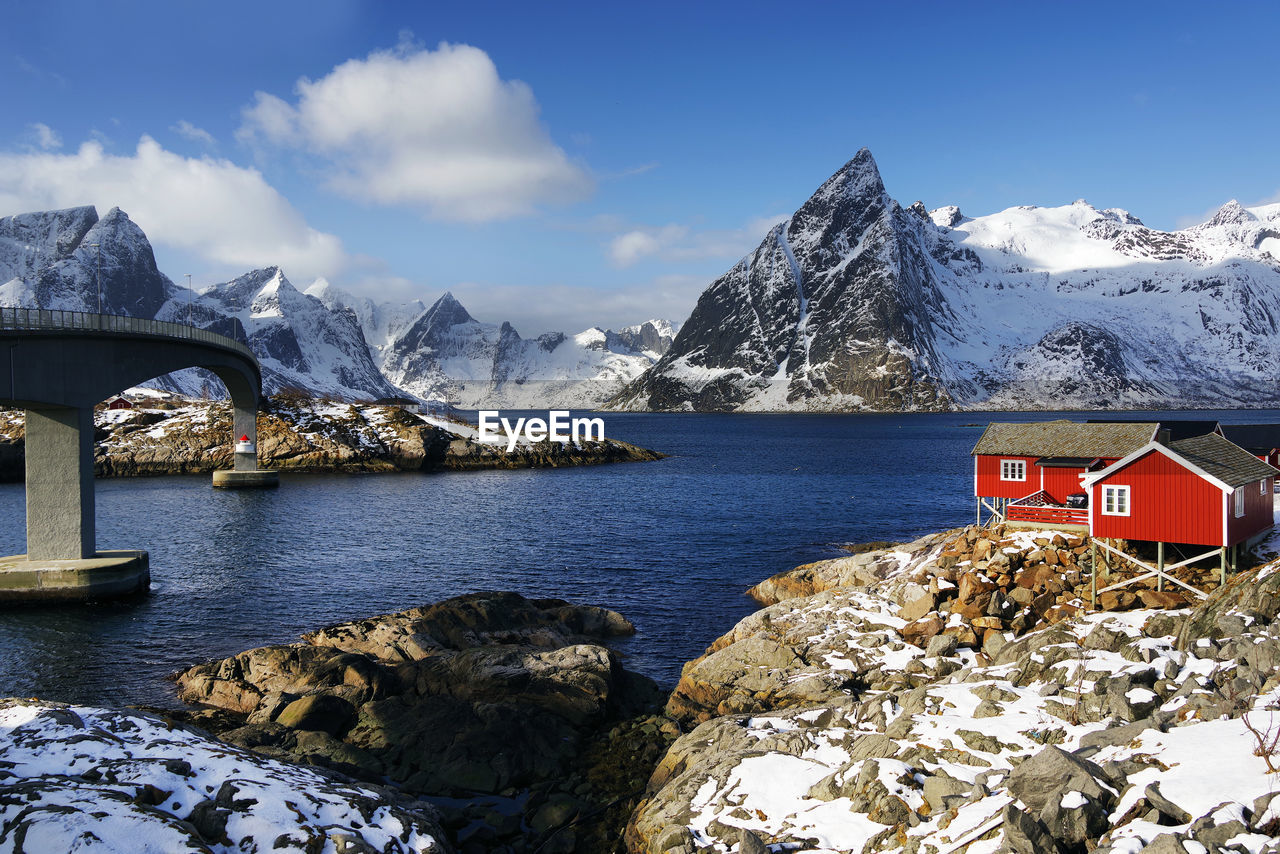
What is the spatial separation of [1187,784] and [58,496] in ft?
138

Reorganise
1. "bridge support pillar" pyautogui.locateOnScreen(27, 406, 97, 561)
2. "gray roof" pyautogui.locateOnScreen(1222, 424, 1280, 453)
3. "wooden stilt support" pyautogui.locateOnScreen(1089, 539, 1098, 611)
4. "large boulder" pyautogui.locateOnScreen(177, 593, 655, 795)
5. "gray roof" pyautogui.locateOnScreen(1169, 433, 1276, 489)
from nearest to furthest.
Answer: "large boulder" pyautogui.locateOnScreen(177, 593, 655, 795) < "wooden stilt support" pyautogui.locateOnScreen(1089, 539, 1098, 611) < "gray roof" pyautogui.locateOnScreen(1169, 433, 1276, 489) < "bridge support pillar" pyautogui.locateOnScreen(27, 406, 97, 561) < "gray roof" pyautogui.locateOnScreen(1222, 424, 1280, 453)

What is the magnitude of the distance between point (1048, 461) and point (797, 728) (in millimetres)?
22200

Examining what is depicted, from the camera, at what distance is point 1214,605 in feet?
62.6

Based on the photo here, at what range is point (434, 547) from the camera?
155ft

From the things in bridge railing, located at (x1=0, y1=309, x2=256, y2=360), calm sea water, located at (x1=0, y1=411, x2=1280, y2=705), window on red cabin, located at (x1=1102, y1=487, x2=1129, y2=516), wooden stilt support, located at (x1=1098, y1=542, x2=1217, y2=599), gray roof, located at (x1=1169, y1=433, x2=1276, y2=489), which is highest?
bridge railing, located at (x1=0, y1=309, x2=256, y2=360)

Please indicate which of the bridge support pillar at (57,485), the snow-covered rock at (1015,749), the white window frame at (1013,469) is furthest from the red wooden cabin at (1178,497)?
the bridge support pillar at (57,485)

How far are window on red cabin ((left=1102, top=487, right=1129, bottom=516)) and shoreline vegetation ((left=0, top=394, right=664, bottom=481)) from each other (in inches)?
3201

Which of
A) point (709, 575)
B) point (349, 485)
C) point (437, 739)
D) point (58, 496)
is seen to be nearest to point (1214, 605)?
point (437, 739)

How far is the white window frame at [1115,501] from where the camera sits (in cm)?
2489

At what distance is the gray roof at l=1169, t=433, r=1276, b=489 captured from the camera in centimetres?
2380

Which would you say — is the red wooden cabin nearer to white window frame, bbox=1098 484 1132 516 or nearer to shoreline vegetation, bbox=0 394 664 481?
white window frame, bbox=1098 484 1132 516

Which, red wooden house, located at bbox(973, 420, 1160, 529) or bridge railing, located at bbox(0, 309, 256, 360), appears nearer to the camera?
red wooden house, located at bbox(973, 420, 1160, 529)

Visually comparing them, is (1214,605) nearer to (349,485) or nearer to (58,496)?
(58,496)

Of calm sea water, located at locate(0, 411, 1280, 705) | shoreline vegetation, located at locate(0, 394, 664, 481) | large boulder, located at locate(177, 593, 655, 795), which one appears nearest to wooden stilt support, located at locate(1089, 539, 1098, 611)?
calm sea water, located at locate(0, 411, 1280, 705)
